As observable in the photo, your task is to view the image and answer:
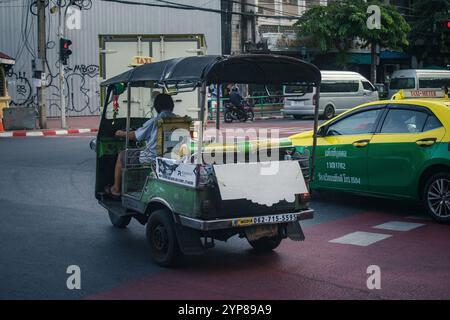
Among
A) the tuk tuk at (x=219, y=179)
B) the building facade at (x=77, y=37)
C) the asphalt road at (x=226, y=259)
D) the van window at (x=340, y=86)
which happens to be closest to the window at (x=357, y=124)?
the asphalt road at (x=226, y=259)

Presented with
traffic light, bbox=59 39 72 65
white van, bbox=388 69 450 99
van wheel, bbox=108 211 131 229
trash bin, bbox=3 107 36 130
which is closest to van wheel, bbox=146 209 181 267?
van wheel, bbox=108 211 131 229

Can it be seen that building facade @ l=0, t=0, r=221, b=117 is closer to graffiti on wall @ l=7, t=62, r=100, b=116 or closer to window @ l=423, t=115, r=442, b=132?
graffiti on wall @ l=7, t=62, r=100, b=116

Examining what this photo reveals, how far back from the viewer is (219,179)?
20.2ft

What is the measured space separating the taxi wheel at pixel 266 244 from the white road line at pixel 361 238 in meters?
0.91

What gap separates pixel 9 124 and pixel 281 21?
1849 cm

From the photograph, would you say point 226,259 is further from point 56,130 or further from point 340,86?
point 340,86

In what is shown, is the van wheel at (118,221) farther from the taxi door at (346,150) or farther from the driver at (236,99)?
the driver at (236,99)

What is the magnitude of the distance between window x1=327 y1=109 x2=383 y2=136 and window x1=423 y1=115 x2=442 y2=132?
82 cm

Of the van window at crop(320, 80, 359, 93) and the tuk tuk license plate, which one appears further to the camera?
the van window at crop(320, 80, 359, 93)

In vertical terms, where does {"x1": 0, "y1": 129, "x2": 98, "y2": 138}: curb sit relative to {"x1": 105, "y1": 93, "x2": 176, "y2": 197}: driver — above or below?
below

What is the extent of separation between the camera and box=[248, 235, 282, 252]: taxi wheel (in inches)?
278

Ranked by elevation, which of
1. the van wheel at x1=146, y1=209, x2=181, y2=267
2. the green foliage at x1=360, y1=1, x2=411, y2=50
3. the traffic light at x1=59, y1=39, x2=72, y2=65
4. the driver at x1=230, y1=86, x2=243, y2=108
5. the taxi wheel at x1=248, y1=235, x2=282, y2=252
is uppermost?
the green foliage at x1=360, y1=1, x2=411, y2=50

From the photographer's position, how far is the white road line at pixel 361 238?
7.59 metres

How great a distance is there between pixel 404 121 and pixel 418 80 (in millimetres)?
22325
